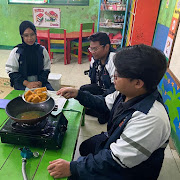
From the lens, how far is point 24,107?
130cm

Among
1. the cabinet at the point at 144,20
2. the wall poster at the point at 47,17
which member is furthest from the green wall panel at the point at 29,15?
the cabinet at the point at 144,20

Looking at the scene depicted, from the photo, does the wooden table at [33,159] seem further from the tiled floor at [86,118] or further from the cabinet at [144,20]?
the cabinet at [144,20]

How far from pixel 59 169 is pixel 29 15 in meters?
5.01

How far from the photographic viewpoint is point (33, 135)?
112cm

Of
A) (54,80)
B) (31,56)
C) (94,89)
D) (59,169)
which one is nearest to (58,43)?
(54,80)

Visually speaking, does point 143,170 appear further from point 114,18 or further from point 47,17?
point 47,17

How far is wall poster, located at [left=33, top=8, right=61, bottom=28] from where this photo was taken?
486cm

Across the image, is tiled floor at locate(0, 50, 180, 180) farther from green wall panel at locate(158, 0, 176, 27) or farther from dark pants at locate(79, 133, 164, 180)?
green wall panel at locate(158, 0, 176, 27)

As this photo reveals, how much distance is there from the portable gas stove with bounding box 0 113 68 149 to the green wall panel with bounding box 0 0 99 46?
435 centimetres

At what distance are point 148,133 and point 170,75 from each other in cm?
160

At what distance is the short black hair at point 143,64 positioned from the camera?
2.74 feet

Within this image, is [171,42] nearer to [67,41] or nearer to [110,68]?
[110,68]

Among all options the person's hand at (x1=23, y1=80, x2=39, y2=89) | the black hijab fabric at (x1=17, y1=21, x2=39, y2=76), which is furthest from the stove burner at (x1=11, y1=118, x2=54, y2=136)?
the black hijab fabric at (x1=17, y1=21, x2=39, y2=76)

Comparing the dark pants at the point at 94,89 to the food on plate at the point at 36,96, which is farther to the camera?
the dark pants at the point at 94,89
